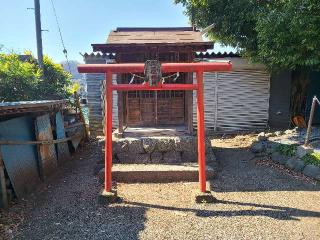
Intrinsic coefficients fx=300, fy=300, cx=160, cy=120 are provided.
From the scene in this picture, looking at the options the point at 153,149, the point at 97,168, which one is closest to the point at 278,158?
the point at 153,149

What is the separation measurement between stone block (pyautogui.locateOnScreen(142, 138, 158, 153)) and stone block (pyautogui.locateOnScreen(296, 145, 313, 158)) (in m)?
4.08

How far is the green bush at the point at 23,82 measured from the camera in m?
10.6

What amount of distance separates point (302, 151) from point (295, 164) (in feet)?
1.37

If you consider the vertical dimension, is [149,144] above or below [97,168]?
above

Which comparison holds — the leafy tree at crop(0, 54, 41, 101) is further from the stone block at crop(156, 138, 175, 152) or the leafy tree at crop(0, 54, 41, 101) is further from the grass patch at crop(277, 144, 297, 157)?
the grass patch at crop(277, 144, 297, 157)

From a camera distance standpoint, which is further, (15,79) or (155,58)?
(15,79)

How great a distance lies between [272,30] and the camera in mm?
8828

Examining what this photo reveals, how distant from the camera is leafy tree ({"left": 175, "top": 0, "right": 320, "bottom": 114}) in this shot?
8.20 m

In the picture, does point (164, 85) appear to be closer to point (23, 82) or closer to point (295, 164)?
point (295, 164)

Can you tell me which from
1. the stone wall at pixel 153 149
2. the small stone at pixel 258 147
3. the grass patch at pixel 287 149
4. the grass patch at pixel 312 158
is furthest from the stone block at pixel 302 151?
the stone wall at pixel 153 149

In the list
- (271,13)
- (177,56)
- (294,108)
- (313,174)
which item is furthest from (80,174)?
(294,108)

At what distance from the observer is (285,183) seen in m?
7.58

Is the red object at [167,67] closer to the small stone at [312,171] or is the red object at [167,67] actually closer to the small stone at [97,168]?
the small stone at [97,168]

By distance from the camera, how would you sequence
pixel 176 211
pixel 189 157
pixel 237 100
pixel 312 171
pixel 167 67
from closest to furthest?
pixel 176 211
pixel 167 67
pixel 312 171
pixel 189 157
pixel 237 100
